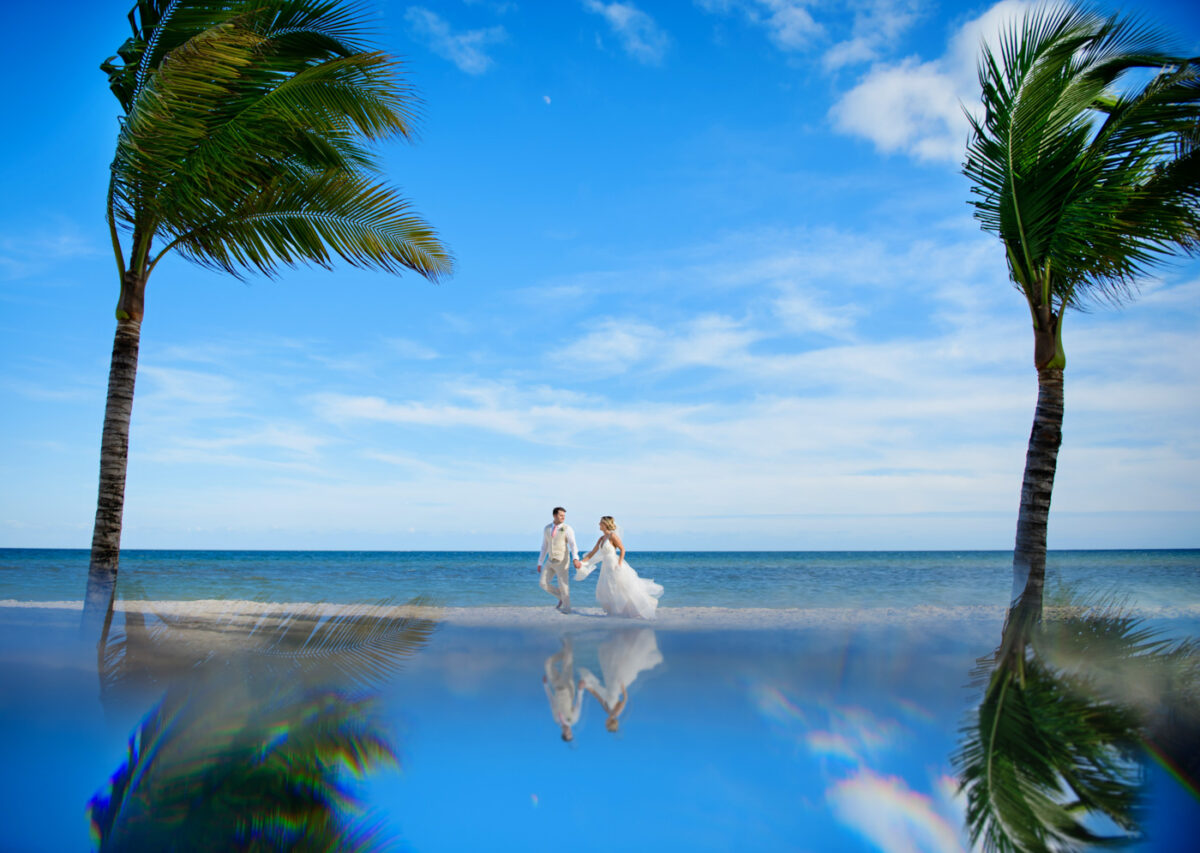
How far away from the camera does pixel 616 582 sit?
1120cm

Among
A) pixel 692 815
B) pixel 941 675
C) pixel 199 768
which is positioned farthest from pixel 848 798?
pixel 199 768

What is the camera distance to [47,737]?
4523 millimetres

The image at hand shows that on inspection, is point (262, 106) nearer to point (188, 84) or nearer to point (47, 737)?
point (188, 84)

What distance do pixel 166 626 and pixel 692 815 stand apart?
6024 millimetres

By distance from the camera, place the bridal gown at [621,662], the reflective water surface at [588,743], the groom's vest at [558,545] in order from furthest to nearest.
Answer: the groom's vest at [558,545] → the bridal gown at [621,662] → the reflective water surface at [588,743]

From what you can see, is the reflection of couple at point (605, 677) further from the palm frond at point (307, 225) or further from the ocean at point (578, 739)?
the palm frond at point (307, 225)

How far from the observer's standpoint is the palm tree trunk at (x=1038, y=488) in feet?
27.7

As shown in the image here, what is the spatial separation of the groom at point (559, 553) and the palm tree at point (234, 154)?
4542 mm

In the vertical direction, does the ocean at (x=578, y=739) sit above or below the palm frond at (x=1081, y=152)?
below

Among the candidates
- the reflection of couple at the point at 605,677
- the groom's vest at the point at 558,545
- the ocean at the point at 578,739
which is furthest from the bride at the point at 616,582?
the ocean at the point at 578,739

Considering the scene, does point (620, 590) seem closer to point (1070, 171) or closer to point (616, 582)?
point (616, 582)

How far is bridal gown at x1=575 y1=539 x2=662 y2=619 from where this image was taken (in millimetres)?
11109

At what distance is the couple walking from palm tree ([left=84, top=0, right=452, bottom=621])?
15.4 feet

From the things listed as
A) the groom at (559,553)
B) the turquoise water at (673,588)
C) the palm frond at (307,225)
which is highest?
the palm frond at (307,225)
